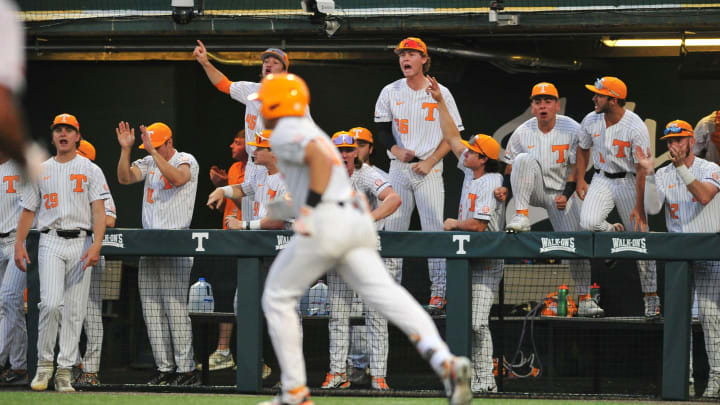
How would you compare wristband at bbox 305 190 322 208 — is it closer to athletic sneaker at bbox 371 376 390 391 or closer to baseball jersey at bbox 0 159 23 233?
athletic sneaker at bbox 371 376 390 391

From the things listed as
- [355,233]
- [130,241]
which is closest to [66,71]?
[130,241]

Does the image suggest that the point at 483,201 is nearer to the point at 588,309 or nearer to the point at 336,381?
the point at 588,309

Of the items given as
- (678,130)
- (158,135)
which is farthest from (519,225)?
(158,135)

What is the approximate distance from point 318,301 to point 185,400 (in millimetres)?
1652

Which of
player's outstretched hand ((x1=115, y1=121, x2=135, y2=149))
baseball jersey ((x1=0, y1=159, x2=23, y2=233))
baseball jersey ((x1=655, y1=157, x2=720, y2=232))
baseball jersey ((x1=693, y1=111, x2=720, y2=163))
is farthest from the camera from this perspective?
baseball jersey ((x1=693, y1=111, x2=720, y2=163))

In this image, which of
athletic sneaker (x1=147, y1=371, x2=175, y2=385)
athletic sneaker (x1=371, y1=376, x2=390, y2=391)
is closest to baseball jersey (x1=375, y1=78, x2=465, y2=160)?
athletic sneaker (x1=371, y1=376, x2=390, y2=391)

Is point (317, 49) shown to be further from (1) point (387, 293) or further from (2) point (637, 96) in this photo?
(1) point (387, 293)

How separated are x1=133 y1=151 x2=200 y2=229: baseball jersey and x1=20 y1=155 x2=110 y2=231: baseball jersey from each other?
1.85 ft

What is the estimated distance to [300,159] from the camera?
4.86m

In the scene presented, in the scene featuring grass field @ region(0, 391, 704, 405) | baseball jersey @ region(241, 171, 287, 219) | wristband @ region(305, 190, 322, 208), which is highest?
baseball jersey @ region(241, 171, 287, 219)

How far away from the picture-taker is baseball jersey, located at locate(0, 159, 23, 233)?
8156mm

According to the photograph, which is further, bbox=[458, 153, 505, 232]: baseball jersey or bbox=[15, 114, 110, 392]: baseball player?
bbox=[458, 153, 505, 232]: baseball jersey

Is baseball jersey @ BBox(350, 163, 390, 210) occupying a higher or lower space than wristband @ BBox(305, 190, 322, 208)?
higher

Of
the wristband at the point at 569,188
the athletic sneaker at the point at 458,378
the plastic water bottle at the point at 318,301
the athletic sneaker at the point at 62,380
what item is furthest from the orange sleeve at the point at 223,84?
the athletic sneaker at the point at 458,378
